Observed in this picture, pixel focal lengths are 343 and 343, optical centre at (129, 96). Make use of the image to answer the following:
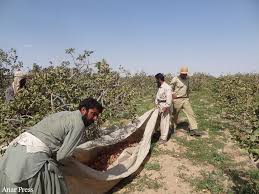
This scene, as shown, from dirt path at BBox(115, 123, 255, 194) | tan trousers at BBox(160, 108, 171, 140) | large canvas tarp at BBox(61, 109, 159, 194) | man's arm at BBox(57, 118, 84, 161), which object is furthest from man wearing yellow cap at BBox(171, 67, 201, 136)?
man's arm at BBox(57, 118, 84, 161)

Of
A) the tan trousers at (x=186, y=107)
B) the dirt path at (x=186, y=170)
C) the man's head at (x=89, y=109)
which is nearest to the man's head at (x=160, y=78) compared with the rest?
the tan trousers at (x=186, y=107)

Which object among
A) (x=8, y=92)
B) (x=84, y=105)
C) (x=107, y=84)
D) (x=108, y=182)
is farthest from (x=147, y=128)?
(x=84, y=105)

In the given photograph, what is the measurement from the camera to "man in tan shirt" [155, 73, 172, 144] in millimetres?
7621

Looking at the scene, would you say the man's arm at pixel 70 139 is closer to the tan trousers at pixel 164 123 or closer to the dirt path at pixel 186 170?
the dirt path at pixel 186 170

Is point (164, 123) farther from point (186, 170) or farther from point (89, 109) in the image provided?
point (89, 109)

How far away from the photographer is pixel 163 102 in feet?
25.4

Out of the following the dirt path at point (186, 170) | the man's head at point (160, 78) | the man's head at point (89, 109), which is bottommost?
the dirt path at point (186, 170)

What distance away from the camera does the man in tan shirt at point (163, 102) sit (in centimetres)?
762

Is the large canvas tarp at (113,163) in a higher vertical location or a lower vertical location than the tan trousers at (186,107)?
lower

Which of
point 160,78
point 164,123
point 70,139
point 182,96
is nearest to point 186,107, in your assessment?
point 182,96

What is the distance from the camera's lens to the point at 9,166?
133 inches

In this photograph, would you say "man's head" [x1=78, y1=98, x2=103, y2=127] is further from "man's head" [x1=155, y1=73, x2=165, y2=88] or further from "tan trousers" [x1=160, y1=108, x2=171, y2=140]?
"tan trousers" [x1=160, y1=108, x2=171, y2=140]

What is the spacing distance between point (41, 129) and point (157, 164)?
3542mm

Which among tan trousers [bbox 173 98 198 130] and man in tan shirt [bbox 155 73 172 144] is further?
tan trousers [bbox 173 98 198 130]
